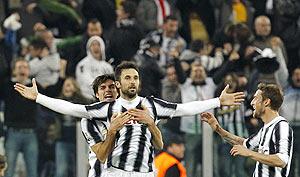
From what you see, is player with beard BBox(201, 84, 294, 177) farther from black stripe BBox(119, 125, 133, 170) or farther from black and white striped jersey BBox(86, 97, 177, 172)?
black stripe BBox(119, 125, 133, 170)

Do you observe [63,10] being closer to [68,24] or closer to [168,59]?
[68,24]

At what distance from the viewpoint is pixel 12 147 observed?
16.0 meters

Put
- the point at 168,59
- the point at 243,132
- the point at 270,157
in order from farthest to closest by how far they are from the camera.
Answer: the point at 168,59 → the point at 243,132 → the point at 270,157

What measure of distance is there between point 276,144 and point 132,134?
1.31 m

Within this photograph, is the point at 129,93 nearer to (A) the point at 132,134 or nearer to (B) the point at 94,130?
(A) the point at 132,134

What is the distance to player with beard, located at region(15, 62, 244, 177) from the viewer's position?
1170 centimetres

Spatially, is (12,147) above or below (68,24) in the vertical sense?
below

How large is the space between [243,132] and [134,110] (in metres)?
4.23

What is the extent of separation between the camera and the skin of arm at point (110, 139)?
11523 mm

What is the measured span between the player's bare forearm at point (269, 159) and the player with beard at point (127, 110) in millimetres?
795

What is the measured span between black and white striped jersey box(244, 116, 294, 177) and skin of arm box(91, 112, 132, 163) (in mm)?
1243

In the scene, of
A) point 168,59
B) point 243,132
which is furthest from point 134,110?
point 168,59

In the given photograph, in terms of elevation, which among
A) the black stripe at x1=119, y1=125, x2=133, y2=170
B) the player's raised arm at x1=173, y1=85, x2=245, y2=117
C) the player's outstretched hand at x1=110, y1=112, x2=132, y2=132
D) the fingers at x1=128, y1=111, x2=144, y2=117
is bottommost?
the black stripe at x1=119, y1=125, x2=133, y2=170

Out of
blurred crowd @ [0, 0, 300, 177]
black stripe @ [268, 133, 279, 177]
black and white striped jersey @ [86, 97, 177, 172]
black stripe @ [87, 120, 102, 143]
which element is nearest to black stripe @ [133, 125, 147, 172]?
black and white striped jersey @ [86, 97, 177, 172]
